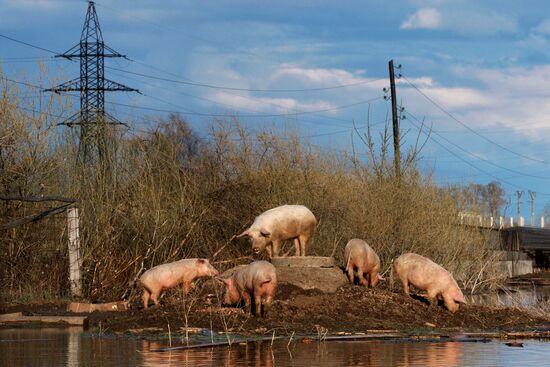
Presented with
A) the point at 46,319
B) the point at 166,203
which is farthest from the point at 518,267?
the point at 46,319

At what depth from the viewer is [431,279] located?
21.8m

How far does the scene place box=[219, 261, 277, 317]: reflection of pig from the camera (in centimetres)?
1855

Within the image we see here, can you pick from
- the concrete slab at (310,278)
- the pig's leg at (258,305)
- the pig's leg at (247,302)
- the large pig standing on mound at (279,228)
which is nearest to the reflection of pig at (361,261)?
the concrete slab at (310,278)

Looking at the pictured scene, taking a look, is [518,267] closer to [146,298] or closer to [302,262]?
[302,262]

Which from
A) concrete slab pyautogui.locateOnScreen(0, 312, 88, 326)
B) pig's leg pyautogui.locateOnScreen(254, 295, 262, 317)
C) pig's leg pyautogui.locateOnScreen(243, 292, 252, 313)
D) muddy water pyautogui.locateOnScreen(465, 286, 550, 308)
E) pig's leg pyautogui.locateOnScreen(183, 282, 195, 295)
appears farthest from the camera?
muddy water pyautogui.locateOnScreen(465, 286, 550, 308)

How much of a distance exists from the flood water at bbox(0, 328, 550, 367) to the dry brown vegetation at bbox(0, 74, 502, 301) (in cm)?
942

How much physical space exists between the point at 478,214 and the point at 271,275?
25795 millimetres

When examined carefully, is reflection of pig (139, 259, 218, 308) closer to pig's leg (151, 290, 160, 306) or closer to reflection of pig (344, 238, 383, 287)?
pig's leg (151, 290, 160, 306)

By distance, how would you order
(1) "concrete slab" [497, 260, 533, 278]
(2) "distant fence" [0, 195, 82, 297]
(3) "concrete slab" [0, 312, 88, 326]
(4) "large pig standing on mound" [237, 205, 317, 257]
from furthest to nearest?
(1) "concrete slab" [497, 260, 533, 278] < (2) "distant fence" [0, 195, 82, 297] < (4) "large pig standing on mound" [237, 205, 317, 257] < (3) "concrete slab" [0, 312, 88, 326]

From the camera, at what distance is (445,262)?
36281mm

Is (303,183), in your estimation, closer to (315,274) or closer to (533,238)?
(315,274)

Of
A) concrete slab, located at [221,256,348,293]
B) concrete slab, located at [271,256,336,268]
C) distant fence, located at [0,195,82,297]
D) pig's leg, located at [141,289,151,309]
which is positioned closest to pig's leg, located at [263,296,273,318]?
concrete slab, located at [221,256,348,293]

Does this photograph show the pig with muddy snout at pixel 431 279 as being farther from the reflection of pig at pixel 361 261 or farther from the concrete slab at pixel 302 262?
the concrete slab at pixel 302 262

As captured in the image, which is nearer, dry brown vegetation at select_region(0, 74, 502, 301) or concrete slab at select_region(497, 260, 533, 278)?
dry brown vegetation at select_region(0, 74, 502, 301)
